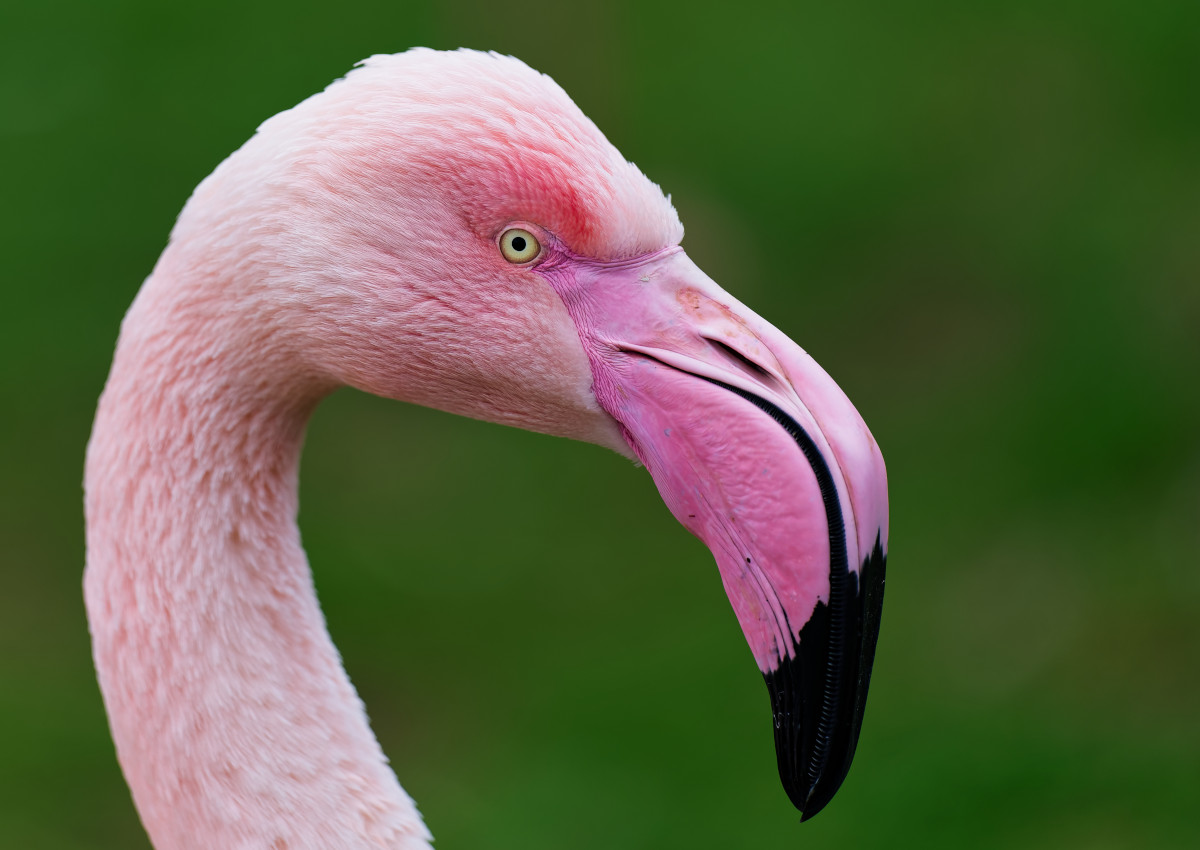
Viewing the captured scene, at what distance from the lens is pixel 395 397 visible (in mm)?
1945

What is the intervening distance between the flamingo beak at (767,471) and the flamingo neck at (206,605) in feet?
1.79

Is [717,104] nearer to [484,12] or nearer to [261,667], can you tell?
[484,12]

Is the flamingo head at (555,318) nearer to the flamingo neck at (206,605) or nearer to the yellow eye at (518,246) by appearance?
the yellow eye at (518,246)

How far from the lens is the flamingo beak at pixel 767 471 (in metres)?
1.76

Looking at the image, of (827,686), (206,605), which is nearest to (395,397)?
(206,605)

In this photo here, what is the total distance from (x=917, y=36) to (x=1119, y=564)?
3.81m

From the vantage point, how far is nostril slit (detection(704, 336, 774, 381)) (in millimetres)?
1842

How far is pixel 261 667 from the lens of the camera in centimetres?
209

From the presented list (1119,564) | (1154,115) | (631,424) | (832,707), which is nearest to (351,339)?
(631,424)

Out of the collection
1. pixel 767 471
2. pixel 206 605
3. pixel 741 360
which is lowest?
pixel 206 605

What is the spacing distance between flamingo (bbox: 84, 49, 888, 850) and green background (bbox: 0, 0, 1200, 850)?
264 centimetres

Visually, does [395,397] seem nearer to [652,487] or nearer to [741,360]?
[741,360]

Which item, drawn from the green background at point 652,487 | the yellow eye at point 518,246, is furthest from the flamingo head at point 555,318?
the green background at point 652,487

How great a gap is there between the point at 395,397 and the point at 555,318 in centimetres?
Result: 27
